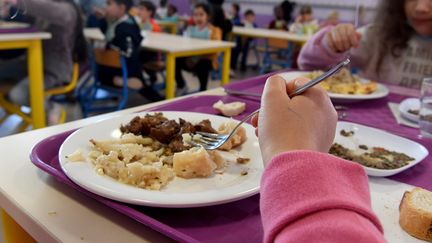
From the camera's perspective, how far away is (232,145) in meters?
0.74

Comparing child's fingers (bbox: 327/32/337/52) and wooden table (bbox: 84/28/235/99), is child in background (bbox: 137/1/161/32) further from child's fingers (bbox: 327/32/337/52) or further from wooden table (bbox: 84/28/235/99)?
child's fingers (bbox: 327/32/337/52)

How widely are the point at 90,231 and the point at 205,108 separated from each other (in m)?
0.56

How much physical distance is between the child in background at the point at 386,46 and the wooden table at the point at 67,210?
0.88 meters

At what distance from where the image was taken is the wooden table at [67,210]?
0.51 m

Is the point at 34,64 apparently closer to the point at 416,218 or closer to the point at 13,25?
the point at 13,25

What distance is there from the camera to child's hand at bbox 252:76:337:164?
1.58ft

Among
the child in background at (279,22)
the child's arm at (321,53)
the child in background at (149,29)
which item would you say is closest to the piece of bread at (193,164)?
the child's arm at (321,53)

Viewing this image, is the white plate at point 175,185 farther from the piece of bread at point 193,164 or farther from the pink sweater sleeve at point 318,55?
the pink sweater sleeve at point 318,55

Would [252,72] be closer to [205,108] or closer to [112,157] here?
[205,108]

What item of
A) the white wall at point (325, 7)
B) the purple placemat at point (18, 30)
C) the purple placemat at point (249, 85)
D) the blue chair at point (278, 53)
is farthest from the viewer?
the white wall at point (325, 7)

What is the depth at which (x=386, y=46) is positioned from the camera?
1609 mm

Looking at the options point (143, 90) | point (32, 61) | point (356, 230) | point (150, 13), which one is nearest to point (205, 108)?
point (356, 230)

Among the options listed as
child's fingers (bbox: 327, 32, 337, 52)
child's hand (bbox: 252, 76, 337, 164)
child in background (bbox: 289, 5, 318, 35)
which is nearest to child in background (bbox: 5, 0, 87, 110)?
child's fingers (bbox: 327, 32, 337, 52)

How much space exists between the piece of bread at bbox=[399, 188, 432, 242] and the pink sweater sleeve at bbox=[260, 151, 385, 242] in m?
0.12
